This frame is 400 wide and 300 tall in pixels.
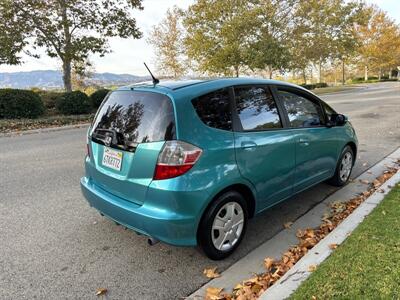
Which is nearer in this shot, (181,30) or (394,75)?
(181,30)

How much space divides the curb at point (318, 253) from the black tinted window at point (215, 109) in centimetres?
134

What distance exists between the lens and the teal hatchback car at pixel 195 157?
2.65 m

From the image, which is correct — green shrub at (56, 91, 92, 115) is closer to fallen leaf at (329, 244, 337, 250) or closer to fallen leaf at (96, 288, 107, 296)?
fallen leaf at (96, 288, 107, 296)

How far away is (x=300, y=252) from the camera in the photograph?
10.3ft

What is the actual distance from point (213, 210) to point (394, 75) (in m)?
77.0

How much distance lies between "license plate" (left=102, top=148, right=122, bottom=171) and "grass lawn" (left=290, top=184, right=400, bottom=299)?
179cm

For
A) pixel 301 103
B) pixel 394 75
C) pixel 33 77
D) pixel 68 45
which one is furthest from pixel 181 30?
pixel 394 75

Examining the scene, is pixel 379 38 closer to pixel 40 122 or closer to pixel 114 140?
pixel 40 122

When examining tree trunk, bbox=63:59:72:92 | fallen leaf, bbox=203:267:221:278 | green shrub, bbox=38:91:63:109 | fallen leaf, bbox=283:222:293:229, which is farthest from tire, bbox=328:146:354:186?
tree trunk, bbox=63:59:72:92

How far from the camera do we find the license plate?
2.92 meters

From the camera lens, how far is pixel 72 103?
1380 centimetres

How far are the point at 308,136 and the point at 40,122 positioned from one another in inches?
428

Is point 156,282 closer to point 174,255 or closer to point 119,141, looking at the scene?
point 174,255

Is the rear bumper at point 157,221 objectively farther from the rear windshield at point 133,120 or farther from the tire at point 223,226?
the rear windshield at point 133,120
